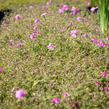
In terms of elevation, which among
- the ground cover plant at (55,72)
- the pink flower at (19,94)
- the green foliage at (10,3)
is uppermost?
the green foliage at (10,3)

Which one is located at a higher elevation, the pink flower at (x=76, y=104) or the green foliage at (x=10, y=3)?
the green foliage at (x=10, y=3)

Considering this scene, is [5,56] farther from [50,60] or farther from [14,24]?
[14,24]

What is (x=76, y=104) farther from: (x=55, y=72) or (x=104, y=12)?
(x=104, y=12)

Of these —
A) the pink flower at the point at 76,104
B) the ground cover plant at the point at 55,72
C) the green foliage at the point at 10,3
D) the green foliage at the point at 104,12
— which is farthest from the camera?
the green foliage at the point at 10,3

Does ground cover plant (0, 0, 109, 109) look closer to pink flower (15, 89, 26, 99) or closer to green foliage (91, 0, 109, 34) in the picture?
pink flower (15, 89, 26, 99)

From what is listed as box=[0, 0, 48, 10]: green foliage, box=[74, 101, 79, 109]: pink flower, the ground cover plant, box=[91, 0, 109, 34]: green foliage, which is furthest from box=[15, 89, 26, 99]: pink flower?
box=[0, 0, 48, 10]: green foliage

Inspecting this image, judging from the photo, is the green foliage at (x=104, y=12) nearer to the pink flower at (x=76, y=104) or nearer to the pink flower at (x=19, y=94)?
the pink flower at (x=76, y=104)

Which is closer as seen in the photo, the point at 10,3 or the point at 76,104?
the point at 76,104

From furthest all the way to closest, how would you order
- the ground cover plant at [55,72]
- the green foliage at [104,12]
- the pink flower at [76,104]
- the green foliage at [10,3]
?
the green foliage at [10,3]
the green foliage at [104,12]
the ground cover plant at [55,72]
the pink flower at [76,104]

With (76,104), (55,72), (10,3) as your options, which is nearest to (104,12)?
(55,72)

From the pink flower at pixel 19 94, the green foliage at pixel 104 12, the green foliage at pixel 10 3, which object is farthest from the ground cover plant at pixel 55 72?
the green foliage at pixel 10 3

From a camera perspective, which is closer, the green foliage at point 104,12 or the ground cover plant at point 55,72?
the ground cover plant at point 55,72

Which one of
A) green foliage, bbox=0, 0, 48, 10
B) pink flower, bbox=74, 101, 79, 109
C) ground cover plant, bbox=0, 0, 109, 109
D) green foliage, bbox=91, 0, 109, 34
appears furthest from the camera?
green foliage, bbox=0, 0, 48, 10

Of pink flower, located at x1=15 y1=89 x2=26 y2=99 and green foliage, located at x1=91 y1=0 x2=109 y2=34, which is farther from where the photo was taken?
green foliage, located at x1=91 y1=0 x2=109 y2=34
